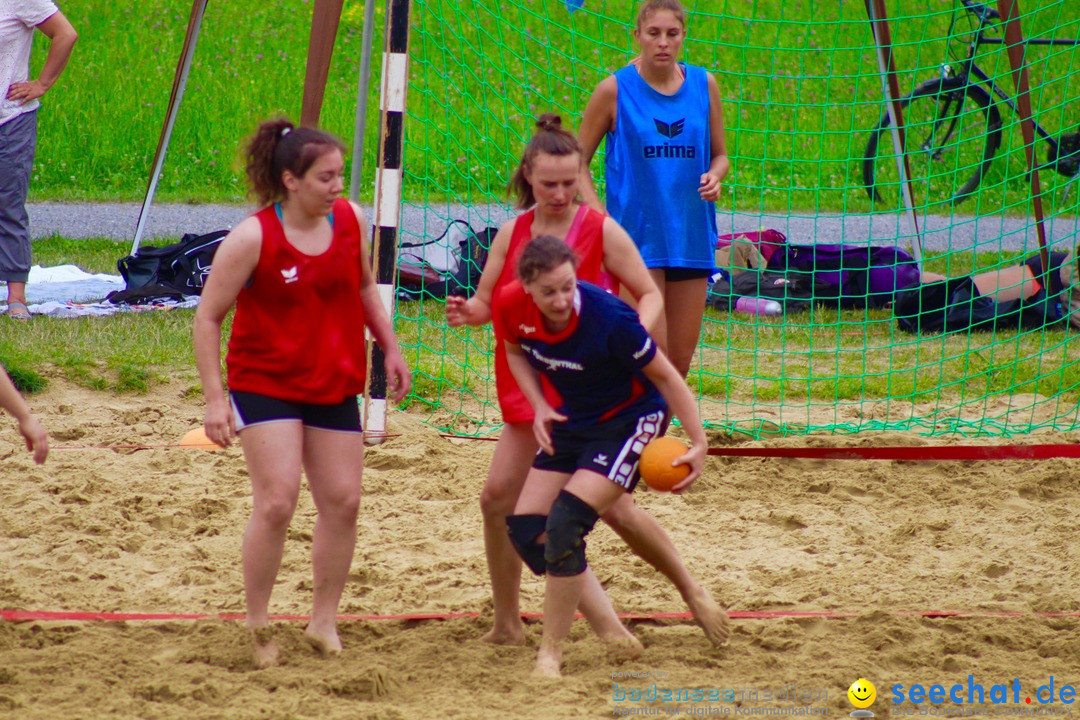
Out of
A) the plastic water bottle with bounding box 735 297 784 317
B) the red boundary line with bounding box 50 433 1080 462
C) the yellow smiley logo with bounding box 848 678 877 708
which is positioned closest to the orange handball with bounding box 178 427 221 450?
the red boundary line with bounding box 50 433 1080 462

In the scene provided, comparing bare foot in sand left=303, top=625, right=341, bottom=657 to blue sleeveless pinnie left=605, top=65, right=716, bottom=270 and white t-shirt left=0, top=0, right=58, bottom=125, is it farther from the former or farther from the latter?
white t-shirt left=0, top=0, right=58, bottom=125

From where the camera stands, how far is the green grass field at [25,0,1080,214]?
1214 centimetres

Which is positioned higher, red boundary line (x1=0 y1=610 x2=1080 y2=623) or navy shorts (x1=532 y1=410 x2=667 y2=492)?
navy shorts (x1=532 y1=410 x2=667 y2=492)

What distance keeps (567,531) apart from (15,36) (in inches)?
213

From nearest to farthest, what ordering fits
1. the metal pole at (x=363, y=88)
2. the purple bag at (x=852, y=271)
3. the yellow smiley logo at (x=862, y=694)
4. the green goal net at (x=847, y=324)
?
1. the yellow smiley logo at (x=862, y=694)
2. the metal pole at (x=363, y=88)
3. the green goal net at (x=847, y=324)
4. the purple bag at (x=852, y=271)

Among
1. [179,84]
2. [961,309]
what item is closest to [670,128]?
[961,309]

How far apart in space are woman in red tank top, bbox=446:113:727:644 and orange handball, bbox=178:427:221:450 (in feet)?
7.91

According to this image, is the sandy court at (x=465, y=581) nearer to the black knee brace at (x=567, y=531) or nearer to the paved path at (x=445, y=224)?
the black knee brace at (x=567, y=531)

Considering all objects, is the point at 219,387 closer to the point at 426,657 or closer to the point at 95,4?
the point at 426,657

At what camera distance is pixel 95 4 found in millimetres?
18297

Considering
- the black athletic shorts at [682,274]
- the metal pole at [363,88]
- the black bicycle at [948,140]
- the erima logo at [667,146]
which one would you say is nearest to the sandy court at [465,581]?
the black athletic shorts at [682,274]

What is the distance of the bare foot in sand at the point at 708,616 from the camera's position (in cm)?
351

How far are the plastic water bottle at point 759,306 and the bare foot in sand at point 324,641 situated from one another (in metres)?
4.93

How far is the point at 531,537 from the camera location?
3256 millimetres
